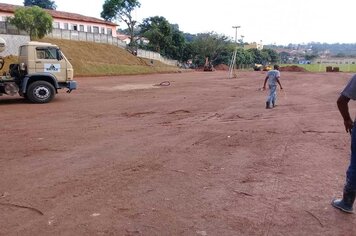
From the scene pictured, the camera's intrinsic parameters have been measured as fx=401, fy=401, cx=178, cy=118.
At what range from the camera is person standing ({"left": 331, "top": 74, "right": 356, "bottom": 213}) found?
15.4 feet

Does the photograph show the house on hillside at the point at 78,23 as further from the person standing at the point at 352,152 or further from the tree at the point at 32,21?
the person standing at the point at 352,152

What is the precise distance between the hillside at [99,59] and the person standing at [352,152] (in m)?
35.9

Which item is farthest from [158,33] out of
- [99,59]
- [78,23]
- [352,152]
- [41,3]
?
[352,152]

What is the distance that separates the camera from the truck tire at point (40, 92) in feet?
55.8

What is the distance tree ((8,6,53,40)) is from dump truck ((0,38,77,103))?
2258 centimetres

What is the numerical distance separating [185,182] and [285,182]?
1559mm

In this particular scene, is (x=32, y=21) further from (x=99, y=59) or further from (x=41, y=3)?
(x=41, y=3)

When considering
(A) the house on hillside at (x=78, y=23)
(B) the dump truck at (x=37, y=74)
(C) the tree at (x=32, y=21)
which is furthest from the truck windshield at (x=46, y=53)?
(A) the house on hillside at (x=78, y=23)

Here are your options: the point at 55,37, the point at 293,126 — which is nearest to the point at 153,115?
the point at 293,126

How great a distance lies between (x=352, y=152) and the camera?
4.83 meters

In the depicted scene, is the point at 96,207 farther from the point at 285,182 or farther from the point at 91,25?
the point at 91,25

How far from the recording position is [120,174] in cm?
663

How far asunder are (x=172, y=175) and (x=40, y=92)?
1229 cm

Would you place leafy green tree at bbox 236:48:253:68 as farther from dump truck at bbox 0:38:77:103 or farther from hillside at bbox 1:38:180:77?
dump truck at bbox 0:38:77:103
